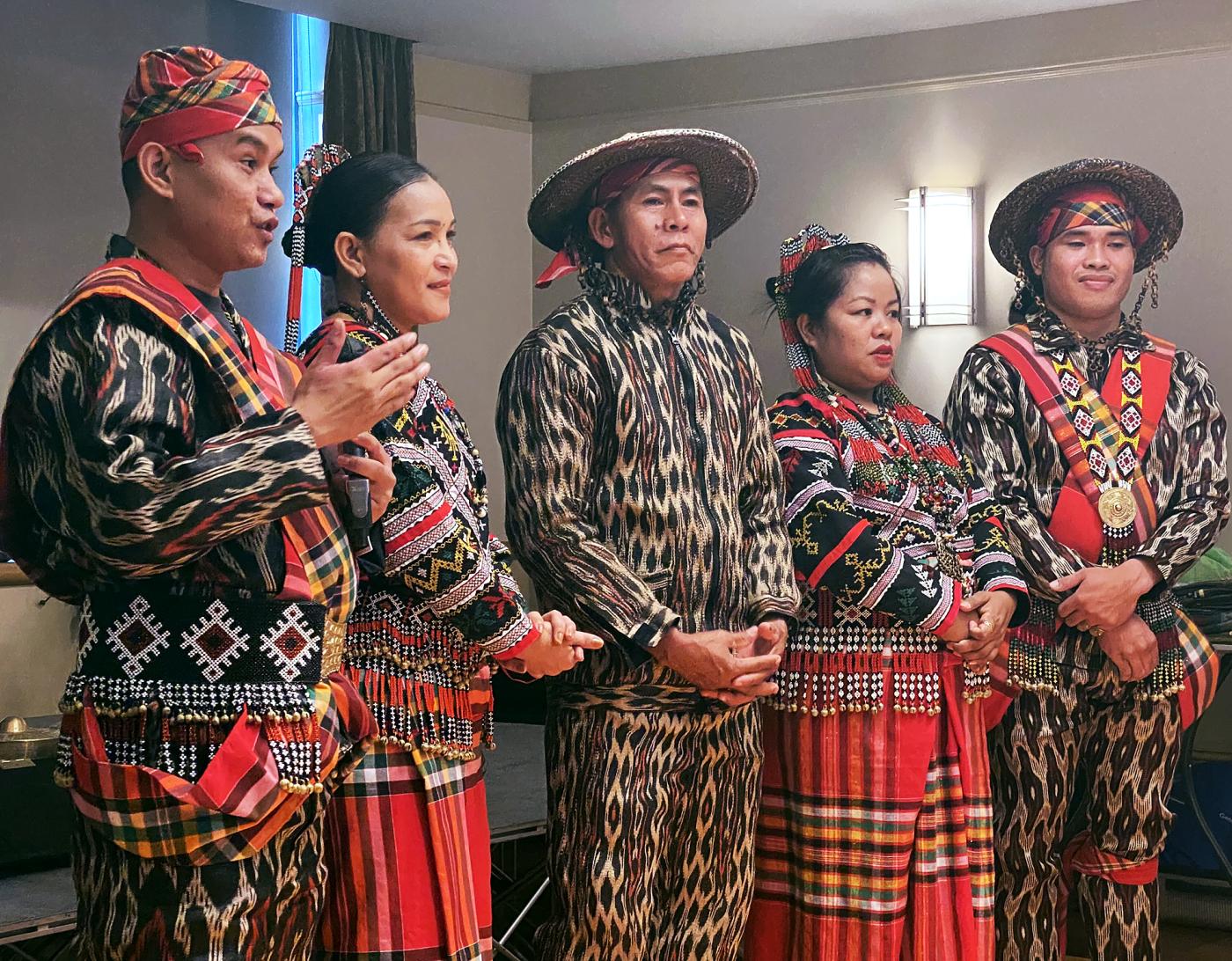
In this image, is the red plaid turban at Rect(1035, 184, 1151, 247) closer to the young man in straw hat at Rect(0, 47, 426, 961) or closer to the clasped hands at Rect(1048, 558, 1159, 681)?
the clasped hands at Rect(1048, 558, 1159, 681)

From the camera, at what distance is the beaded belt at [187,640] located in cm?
170

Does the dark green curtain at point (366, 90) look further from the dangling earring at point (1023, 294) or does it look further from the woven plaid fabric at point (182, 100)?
the woven plaid fabric at point (182, 100)

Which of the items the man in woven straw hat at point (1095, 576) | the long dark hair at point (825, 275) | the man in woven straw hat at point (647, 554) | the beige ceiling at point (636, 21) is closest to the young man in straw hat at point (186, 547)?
the man in woven straw hat at point (647, 554)

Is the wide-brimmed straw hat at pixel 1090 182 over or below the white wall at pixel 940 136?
below

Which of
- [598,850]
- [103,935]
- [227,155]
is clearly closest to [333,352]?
[227,155]

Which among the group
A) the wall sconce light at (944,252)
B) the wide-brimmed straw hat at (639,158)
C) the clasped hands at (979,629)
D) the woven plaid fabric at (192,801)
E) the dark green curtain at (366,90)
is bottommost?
the woven plaid fabric at (192,801)

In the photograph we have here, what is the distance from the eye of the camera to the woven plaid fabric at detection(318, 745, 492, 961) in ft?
6.74

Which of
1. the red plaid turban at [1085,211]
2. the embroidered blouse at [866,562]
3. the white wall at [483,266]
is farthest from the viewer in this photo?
the white wall at [483,266]

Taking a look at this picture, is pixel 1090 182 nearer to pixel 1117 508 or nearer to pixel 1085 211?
pixel 1085 211

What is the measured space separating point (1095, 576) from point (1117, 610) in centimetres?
8

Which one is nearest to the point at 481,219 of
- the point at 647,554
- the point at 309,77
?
the point at 309,77

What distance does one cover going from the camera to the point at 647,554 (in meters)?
2.52

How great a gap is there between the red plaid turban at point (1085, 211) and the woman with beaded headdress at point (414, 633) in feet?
5.12

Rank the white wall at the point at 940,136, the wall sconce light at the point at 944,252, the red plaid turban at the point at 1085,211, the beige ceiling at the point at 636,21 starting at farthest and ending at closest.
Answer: the wall sconce light at the point at 944,252 < the beige ceiling at the point at 636,21 < the white wall at the point at 940,136 < the red plaid turban at the point at 1085,211
